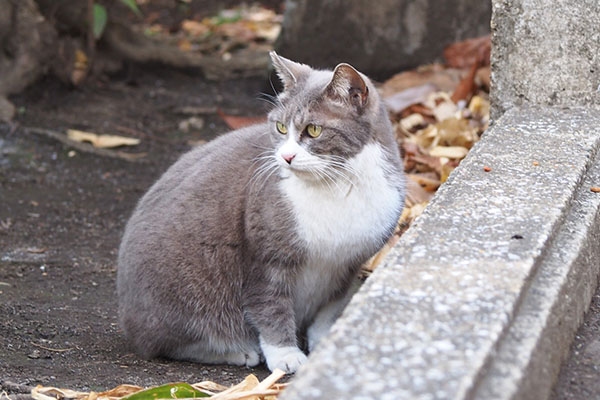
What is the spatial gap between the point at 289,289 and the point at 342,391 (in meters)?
1.43

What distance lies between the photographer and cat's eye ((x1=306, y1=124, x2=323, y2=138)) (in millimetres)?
2873

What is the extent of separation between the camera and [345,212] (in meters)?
2.93

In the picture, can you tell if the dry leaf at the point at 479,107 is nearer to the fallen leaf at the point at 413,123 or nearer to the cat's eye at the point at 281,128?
the fallen leaf at the point at 413,123

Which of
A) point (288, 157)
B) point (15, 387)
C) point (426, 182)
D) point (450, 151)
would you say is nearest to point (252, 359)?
point (288, 157)

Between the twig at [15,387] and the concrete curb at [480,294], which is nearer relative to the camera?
the concrete curb at [480,294]

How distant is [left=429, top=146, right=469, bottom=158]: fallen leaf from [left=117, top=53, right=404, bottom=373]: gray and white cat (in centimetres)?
124

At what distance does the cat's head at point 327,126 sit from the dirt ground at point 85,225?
31.6 inches

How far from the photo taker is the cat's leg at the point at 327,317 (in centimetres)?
326

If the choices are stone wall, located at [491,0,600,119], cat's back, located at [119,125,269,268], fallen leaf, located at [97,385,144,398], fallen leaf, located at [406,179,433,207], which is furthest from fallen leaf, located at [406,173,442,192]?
fallen leaf, located at [97,385,144,398]

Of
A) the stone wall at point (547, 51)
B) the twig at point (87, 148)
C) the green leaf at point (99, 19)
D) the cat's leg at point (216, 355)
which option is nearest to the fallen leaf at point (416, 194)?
the stone wall at point (547, 51)

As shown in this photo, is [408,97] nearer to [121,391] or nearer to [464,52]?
[464,52]

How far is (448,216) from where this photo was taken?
2359mm

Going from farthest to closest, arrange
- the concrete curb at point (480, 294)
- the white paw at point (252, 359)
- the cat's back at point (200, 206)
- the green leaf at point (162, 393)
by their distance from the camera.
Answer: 1. the white paw at point (252, 359)
2. the cat's back at point (200, 206)
3. the green leaf at point (162, 393)
4. the concrete curb at point (480, 294)

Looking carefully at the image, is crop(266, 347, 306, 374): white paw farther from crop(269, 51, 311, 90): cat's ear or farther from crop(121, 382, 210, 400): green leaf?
crop(269, 51, 311, 90): cat's ear
